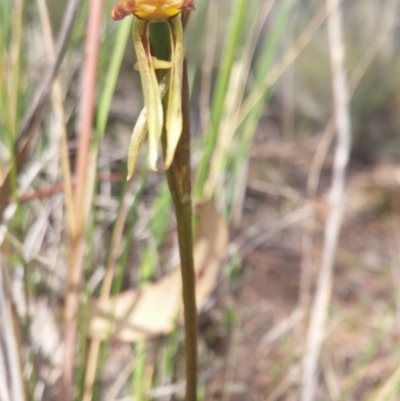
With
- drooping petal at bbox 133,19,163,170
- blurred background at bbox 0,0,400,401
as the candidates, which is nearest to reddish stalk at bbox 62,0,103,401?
blurred background at bbox 0,0,400,401

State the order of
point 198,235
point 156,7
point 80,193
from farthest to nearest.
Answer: point 198,235 < point 80,193 < point 156,7

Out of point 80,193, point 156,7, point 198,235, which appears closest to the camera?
point 156,7

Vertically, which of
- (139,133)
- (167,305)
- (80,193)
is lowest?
(167,305)

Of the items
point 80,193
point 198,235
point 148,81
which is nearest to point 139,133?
point 148,81

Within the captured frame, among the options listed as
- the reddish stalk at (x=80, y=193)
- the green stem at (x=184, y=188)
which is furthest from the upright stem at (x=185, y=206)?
the reddish stalk at (x=80, y=193)

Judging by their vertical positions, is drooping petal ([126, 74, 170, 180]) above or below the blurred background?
above

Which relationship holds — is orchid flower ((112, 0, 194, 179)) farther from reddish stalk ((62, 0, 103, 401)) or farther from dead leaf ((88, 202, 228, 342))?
dead leaf ((88, 202, 228, 342))

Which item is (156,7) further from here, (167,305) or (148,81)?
(167,305)

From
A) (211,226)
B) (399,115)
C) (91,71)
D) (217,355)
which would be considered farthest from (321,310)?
(399,115)
